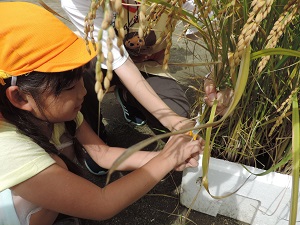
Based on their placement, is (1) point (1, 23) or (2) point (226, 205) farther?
(2) point (226, 205)

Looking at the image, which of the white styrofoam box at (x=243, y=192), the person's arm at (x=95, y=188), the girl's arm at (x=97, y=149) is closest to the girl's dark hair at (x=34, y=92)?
the person's arm at (x=95, y=188)

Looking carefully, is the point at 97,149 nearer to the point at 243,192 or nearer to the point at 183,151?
the point at 183,151

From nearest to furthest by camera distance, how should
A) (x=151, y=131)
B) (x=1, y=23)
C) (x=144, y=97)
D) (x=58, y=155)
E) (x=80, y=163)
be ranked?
(x=1, y=23), (x=58, y=155), (x=144, y=97), (x=80, y=163), (x=151, y=131)

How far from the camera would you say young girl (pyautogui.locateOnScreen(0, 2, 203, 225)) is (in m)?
0.83

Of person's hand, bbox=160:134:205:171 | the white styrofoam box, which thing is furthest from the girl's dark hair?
the white styrofoam box

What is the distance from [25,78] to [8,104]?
104mm

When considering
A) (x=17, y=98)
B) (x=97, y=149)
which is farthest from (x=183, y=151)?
(x=17, y=98)

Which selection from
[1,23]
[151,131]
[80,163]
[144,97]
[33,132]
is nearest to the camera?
[1,23]

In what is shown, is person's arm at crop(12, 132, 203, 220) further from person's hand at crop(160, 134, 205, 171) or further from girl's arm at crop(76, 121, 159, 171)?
girl's arm at crop(76, 121, 159, 171)

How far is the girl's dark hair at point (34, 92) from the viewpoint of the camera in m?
0.86

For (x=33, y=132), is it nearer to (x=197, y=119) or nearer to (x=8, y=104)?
(x=8, y=104)

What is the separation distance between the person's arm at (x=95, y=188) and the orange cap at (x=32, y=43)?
0.27 meters

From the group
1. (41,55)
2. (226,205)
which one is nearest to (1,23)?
(41,55)

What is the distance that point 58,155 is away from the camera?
1.07 meters
